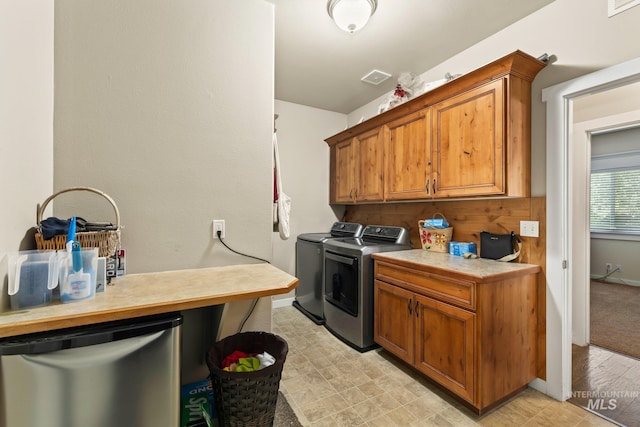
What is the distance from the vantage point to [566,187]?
73.2 inches

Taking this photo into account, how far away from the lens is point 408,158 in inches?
103

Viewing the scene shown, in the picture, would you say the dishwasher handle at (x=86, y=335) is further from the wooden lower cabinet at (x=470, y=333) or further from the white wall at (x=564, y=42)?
the white wall at (x=564, y=42)

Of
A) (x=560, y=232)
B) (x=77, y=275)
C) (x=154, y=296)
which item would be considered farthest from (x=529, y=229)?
(x=77, y=275)

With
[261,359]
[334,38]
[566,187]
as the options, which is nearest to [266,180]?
[261,359]

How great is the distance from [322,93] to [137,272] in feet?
9.18

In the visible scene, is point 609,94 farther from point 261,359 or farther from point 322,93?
point 261,359

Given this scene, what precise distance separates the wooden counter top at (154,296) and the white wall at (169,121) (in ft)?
0.74

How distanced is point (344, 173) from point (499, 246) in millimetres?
1951

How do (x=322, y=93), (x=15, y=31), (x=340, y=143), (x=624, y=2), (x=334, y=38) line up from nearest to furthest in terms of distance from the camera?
(x=15, y=31), (x=624, y=2), (x=334, y=38), (x=322, y=93), (x=340, y=143)

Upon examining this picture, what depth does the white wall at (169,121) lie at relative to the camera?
141 cm

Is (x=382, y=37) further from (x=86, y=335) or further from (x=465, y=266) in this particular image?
(x=86, y=335)

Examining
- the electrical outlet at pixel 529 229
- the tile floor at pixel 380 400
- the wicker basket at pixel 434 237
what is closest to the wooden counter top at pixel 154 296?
the tile floor at pixel 380 400

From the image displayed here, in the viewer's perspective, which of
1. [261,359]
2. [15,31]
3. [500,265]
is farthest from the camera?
[500,265]

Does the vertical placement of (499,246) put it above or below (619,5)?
below
